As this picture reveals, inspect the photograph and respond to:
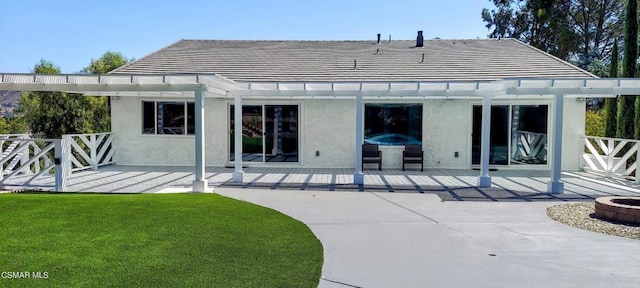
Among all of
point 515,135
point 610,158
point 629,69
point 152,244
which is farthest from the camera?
point 629,69

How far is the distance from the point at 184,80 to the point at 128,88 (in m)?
1.88

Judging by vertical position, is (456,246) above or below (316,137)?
below

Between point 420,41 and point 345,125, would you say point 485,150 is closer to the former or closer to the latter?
point 345,125

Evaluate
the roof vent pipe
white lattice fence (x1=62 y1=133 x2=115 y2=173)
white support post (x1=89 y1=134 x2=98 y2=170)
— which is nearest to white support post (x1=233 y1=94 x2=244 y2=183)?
white lattice fence (x1=62 y1=133 x2=115 y2=173)

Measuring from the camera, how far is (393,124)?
14688mm

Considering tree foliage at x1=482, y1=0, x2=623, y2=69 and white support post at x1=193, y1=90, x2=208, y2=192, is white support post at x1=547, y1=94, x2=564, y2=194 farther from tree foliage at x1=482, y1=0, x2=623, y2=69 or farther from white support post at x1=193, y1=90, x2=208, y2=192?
tree foliage at x1=482, y1=0, x2=623, y2=69

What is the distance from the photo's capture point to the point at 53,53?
85.3 ft

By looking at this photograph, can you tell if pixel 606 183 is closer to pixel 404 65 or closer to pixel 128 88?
pixel 404 65

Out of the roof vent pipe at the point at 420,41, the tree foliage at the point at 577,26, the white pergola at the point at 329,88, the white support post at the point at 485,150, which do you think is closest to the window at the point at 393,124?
the white pergola at the point at 329,88

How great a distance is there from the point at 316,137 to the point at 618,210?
913 centimetres

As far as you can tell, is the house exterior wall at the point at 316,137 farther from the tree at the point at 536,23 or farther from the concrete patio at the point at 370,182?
the tree at the point at 536,23

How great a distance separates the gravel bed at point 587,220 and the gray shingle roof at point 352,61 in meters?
6.94

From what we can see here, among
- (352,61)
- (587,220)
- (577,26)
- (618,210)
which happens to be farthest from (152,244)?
(577,26)

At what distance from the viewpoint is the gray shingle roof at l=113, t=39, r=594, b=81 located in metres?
14.9
